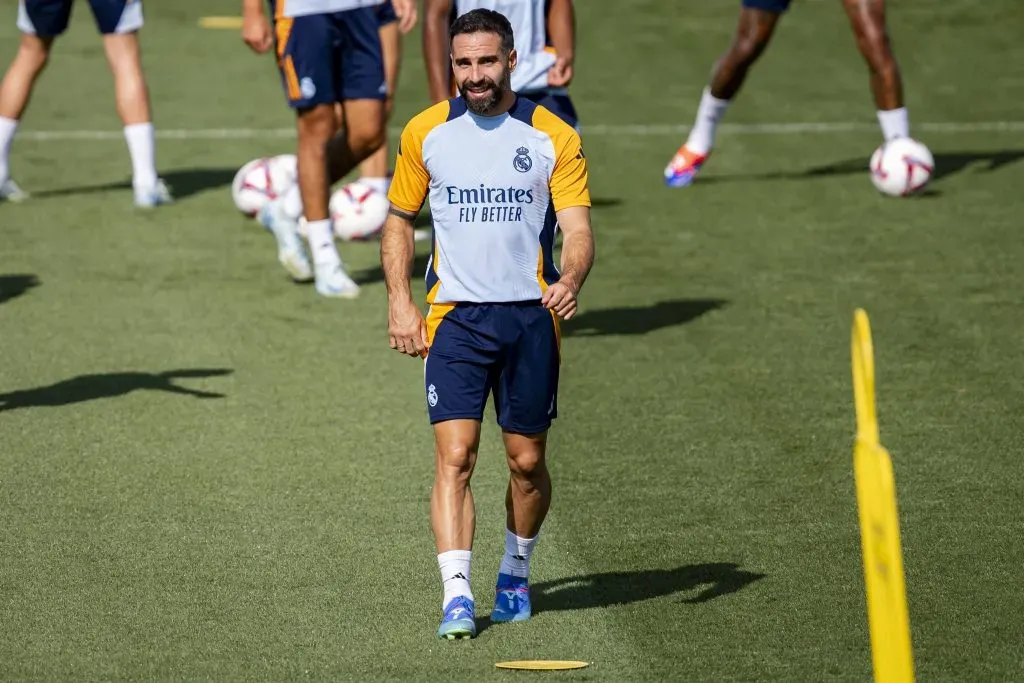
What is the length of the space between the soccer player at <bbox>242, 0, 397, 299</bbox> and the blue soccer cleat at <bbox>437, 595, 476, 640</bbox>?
481cm

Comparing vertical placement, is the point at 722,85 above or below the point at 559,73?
below

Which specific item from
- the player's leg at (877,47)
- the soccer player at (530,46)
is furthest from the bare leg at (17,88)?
the player's leg at (877,47)

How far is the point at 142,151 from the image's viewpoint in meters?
12.4

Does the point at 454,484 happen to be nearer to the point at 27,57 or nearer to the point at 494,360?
the point at 494,360

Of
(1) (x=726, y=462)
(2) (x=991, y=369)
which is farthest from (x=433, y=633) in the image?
(2) (x=991, y=369)

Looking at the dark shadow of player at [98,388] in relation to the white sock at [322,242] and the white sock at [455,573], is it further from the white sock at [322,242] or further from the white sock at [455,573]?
the white sock at [455,573]

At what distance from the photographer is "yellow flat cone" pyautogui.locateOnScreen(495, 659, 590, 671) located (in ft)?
18.4

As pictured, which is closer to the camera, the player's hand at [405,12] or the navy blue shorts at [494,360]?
the navy blue shorts at [494,360]

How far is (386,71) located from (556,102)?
2.34 metres

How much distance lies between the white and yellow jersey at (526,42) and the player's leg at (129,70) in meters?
3.37

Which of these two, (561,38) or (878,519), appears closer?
(878,519)

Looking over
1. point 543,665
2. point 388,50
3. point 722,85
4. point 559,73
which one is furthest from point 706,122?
point 543,665

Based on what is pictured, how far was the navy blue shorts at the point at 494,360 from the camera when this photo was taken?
5.91m

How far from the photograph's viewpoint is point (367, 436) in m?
8.14
